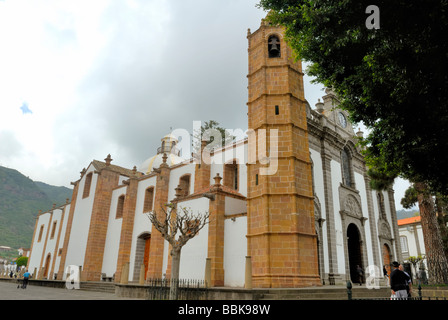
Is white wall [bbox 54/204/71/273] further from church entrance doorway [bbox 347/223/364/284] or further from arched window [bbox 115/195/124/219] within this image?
church entrance doorway [bbox 347/223/364/284]

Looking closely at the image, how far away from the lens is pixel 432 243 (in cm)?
1622

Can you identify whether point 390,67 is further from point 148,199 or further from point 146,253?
point 146,253

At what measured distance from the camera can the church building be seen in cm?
1342

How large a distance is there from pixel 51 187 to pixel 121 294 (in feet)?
507

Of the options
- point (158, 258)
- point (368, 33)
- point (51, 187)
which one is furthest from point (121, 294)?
point (51, 187)

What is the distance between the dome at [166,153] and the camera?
3456 centimetres

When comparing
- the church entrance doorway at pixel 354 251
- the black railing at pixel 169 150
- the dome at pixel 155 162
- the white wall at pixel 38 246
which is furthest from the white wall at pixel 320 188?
the white wall at pixel 38 246

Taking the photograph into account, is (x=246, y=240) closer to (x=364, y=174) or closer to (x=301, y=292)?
(x=301, y=292)

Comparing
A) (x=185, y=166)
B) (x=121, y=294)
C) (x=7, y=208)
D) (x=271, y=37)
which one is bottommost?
(x=121, y=294)

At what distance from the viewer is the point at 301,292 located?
1079 cm

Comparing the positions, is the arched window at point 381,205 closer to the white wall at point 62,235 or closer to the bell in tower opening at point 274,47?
the bell in tower opening at point 274,47

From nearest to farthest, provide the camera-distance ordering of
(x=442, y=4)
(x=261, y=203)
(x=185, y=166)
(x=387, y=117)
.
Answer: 1. (x=442, y=4)
2. (x=387, y=117)
3. (x=261, y=203)
4. (x=185, y=166)

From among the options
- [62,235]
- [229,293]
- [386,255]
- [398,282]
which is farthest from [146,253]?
[398,282]

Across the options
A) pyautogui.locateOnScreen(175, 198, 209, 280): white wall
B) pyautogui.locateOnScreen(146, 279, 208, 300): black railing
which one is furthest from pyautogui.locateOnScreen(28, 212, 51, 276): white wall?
pyautogui.locateOnScreen(146, 279, 208, 300): black railing
